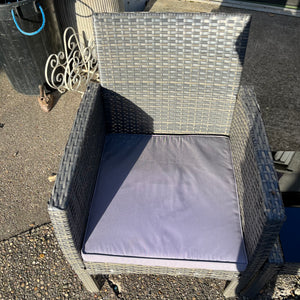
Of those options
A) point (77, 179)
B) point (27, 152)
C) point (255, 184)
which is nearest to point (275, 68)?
point (255, 184)

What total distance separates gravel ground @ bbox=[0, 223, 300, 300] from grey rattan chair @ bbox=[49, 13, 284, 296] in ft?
0.53

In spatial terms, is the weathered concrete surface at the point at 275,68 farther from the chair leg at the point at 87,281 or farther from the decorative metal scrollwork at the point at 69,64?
the chair leg at the point at 87,281

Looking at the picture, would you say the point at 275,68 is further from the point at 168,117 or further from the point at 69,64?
the point at 69,64

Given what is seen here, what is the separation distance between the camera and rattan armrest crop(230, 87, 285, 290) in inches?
45.3

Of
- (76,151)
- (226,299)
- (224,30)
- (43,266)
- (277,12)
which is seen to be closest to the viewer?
(76,151)

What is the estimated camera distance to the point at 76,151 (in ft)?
4.42

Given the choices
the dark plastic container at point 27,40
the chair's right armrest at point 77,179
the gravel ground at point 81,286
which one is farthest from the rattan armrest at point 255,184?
the dark plastic container at point 27,40

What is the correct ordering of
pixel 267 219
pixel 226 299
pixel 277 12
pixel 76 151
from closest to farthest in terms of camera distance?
pixel 267 219 < pixel 76 151 < pixel 226 299 < pixel 277 12

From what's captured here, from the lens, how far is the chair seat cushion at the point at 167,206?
1.34 metres

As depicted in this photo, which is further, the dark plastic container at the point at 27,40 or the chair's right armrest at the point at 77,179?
the dark plastic container at the point at 27,40

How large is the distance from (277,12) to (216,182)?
416 cm

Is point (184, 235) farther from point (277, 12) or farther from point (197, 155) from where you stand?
point (277, 12)

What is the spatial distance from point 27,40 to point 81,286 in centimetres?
216

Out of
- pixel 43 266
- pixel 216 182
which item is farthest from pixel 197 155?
pixel 43 266
